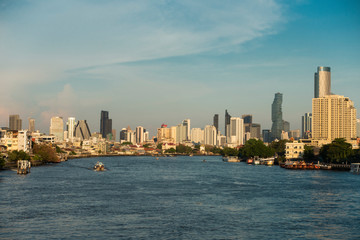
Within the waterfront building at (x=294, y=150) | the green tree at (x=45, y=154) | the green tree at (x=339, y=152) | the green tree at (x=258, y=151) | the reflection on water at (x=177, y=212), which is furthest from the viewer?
the green tree at (x=258, y=151)

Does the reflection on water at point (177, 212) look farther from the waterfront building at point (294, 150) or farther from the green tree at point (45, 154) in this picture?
the green tree at point (45, 154)

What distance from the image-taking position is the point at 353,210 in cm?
4206

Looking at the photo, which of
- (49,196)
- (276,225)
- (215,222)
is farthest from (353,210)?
(49,196)

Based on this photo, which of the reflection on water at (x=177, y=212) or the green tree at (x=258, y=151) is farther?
the green tree at (x=258, y=151)

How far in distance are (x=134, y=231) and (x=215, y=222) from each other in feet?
22.7

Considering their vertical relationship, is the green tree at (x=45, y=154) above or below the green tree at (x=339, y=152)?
below

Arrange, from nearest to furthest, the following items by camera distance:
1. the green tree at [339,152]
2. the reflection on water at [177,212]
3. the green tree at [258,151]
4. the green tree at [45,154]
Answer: the reflection on water at [177,212] < the green tree at [339,152] < the green tree at [45,154] < the green tree at [258,151]

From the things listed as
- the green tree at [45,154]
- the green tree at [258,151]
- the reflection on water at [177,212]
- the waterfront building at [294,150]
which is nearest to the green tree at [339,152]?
the waterfront building at [294,150]

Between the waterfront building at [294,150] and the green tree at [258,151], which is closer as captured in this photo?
the waterfront building at [294,150]

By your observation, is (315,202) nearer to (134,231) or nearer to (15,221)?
(134,231)

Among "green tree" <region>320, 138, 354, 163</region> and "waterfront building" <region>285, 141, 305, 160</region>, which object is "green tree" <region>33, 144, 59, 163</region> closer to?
"waterfront building" <region>285, 141, 305, 160</region>

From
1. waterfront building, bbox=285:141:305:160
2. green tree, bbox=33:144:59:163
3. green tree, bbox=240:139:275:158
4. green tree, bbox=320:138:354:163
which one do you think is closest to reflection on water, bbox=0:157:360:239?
green tree, bbox=320:138:354:163

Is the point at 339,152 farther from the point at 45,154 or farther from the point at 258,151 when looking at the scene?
the point at 45,154

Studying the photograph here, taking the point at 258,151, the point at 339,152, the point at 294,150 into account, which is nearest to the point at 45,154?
the point at 258,151
